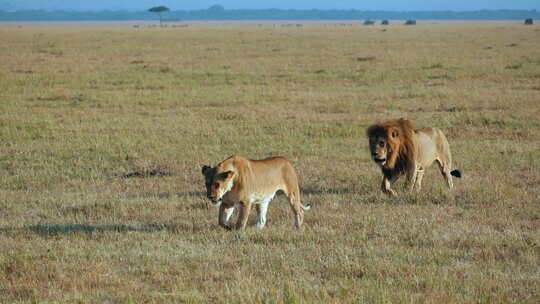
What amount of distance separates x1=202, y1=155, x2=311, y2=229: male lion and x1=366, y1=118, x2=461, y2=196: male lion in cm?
146

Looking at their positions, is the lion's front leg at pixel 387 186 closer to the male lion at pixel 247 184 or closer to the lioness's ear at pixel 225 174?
the male lion at pixel 247 184

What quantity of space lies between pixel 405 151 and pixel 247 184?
2733 millimetres

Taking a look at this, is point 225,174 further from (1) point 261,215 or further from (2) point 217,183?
(1) point 261,215

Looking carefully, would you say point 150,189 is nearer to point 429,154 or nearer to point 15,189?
point 15,189

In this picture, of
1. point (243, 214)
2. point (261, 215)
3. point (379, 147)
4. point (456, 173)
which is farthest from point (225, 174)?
point (456, 173)

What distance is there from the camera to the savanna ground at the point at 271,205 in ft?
21.3

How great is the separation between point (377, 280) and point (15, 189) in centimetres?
576

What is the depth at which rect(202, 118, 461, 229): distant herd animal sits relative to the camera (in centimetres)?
741

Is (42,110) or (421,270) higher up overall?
(421,270)

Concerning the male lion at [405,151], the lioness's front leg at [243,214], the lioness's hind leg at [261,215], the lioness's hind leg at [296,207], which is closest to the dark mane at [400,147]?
the male lion at [405,151]

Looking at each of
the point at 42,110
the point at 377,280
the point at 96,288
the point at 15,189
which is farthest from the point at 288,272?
the point at 42,110

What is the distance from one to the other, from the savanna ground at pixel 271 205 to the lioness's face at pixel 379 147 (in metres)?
0.58

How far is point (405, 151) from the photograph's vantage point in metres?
9.67

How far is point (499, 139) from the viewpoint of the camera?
14492 millimetres
